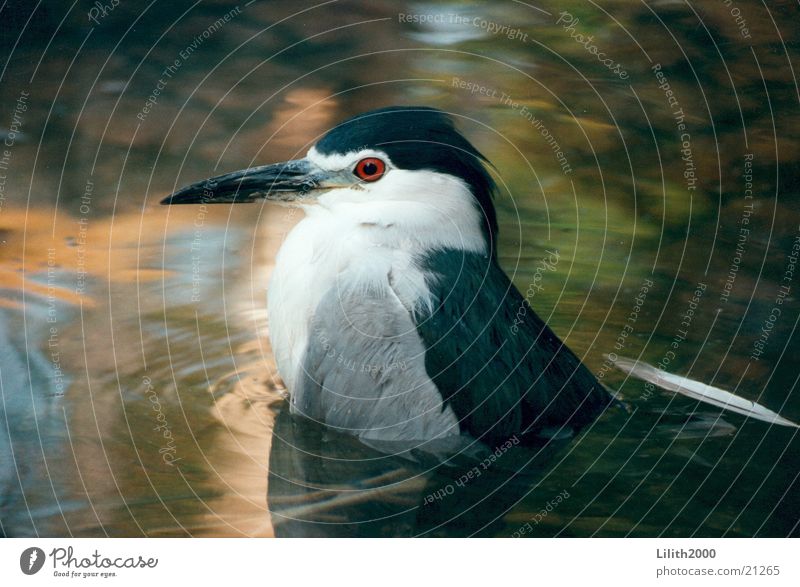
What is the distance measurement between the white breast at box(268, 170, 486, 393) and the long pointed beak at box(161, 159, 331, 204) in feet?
0.13

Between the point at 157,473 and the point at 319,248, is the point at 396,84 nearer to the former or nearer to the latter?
the point at 319,248

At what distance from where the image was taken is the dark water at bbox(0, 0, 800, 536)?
5.59ft

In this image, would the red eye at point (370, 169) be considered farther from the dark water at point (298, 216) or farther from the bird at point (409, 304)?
the dark water at point (298, 216)

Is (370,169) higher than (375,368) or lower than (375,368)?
higher

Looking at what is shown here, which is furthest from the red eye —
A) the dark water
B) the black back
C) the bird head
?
the dark water

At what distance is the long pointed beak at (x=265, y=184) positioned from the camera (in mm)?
1767

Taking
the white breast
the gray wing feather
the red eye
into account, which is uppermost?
the red eye

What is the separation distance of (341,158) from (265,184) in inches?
6.3

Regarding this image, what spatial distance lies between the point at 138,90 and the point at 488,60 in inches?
31.2

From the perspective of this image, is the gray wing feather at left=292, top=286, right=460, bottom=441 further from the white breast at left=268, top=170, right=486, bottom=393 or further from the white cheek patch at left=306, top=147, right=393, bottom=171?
the white cheek patch at left=306, top=147, right=393, bottom=171

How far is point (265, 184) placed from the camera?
179 centimetres

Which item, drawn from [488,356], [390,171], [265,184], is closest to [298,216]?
[265,184]

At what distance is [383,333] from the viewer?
171cm

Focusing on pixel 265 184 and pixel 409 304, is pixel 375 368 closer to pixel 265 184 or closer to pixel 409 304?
pixel 409 304
